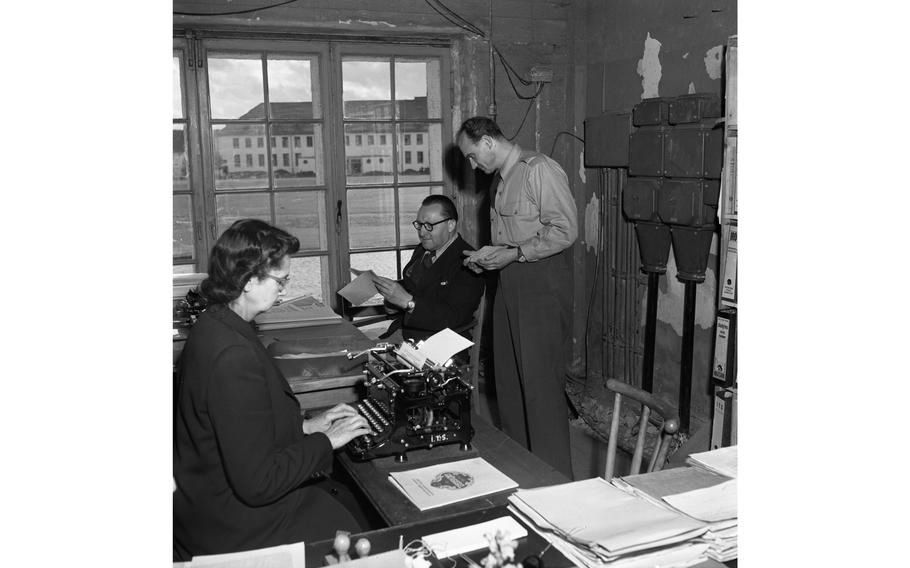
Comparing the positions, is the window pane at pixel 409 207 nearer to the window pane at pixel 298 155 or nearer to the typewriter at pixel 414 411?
the window pane at pixel 298 155

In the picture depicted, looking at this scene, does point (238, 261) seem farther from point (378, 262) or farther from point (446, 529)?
point (378, 262)

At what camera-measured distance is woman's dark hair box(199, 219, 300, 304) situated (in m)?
2.37

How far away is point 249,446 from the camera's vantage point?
214 centimetres

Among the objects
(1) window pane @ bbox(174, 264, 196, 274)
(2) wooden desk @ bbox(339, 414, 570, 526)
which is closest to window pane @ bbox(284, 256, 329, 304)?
(1) window pane @ bbox(174, 264, 196, 274)

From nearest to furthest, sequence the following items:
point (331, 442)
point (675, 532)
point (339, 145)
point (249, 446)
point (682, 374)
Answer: point (675, 532), point (249, 446), point (331, 442), point (682, 374), point (339, 145)

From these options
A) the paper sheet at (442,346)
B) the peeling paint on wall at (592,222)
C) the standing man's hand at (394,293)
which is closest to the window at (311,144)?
the peeling paint on wall at (592,222)

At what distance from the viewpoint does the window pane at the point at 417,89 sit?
227 inches

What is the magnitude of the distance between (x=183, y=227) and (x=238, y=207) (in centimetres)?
39
